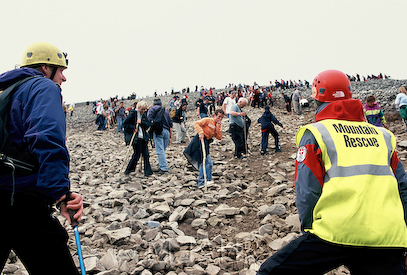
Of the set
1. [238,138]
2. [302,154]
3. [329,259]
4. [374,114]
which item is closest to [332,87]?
[302,154]

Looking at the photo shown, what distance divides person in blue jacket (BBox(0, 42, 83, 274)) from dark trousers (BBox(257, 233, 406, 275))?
5.30 ft

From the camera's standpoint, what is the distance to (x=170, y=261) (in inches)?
153

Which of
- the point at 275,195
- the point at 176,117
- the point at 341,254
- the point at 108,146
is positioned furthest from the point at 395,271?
the point at 108,146

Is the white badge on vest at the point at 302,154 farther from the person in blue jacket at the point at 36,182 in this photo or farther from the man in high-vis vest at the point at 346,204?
the person in blue jacket at the point at 36,182

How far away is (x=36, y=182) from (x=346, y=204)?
216 centimetres

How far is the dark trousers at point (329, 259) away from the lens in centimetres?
174

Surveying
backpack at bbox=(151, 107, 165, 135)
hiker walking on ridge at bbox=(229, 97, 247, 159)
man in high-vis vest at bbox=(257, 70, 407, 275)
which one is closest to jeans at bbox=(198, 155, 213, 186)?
backpack at bbox=(151, 107, 165, 135)

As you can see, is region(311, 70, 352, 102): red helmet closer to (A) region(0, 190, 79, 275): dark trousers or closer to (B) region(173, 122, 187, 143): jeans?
(A) region(0, 190, 79, 275): dark trousers

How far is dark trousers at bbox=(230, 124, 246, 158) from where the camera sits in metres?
10.7

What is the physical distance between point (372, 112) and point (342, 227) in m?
9.07

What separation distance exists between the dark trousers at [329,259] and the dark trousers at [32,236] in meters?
1.58

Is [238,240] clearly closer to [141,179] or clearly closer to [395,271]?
[395,271]

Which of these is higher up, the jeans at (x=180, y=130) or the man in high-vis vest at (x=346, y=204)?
the man in high-vis vest at (x=346, y=204)

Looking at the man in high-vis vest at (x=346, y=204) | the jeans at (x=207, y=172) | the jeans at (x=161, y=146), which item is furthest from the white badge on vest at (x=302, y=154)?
the jeans at (x=161, y=146)
